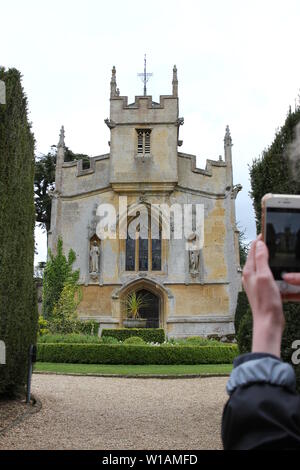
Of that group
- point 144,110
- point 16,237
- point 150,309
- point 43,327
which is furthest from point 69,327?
point 16,237

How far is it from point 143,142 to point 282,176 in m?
16.8

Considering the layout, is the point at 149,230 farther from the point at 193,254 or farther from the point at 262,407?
the point at 262,407

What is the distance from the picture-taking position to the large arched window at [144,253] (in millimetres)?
20969

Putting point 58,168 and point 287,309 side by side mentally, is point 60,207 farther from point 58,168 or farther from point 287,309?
point 287,309

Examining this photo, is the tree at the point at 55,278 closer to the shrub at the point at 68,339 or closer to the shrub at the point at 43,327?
the shrub at the point at 43,327

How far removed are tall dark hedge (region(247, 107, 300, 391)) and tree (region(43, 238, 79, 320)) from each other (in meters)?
14.7

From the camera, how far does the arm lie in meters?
0.81

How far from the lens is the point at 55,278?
19781 millimetres

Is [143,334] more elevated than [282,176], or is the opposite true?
[282,176]

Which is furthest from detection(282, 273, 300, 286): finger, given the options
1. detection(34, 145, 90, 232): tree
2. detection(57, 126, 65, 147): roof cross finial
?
detection(34, 145, 90, 232): tree

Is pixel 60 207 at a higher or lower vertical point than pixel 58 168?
lower

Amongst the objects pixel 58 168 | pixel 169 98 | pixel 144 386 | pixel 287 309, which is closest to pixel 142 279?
pixel 58 168

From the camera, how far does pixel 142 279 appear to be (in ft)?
67.4

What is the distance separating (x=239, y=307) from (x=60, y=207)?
9.05m
